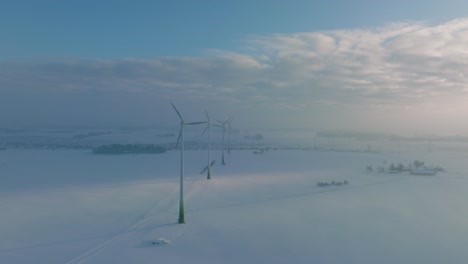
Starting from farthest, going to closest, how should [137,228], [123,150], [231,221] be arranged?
1. [123,150]
2. [231,221]
3. [137,228]

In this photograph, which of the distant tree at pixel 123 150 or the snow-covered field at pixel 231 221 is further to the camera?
the distant tree at pixel 123 150

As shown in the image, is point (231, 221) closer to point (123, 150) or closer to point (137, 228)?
point (137, 228)

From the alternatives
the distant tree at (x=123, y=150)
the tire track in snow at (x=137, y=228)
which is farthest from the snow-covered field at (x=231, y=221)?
the distant tree at (x=123, y=150)

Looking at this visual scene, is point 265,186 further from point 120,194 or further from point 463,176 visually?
point 463,176

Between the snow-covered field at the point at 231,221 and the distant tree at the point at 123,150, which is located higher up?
the distant tree at the point at 123,150

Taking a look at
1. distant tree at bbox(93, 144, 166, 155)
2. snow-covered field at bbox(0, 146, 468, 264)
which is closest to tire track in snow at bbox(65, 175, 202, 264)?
snow-covered field at bbox(0, 146, 468, 264)

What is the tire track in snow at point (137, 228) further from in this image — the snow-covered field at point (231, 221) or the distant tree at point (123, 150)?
the distant tree at point (123, 150)

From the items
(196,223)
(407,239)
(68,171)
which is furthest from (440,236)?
(68,171)

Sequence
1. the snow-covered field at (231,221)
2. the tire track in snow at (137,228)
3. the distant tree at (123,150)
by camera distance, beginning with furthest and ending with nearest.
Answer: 1. the distant tree at (123,150)
2. the snow-covered field at (231,221)
3. the tire track in snow at (137,228)

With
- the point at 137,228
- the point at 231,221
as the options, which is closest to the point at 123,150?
the point at 137,228
